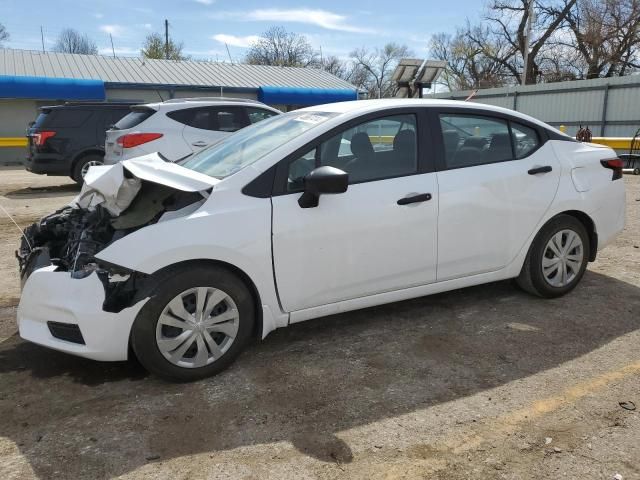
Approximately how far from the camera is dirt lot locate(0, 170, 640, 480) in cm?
259

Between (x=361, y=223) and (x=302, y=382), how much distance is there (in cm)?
107

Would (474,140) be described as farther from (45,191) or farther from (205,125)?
(45,191)

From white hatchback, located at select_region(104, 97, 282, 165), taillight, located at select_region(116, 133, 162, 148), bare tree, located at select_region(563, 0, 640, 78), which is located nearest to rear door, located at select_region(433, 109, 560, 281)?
white hatchback, located at select_region(104, 97, 282, 165)

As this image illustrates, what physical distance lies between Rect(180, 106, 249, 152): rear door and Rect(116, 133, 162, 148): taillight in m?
0.49

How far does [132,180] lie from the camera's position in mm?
3561

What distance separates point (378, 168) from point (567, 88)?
21399 mm

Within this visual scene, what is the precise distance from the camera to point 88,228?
Answer: 146 inches

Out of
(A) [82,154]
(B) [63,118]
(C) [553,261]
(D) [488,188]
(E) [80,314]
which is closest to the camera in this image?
(E) [80,314]

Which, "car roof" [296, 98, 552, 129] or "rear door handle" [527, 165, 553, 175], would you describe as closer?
"car roof" [296, 98, 552, 129]

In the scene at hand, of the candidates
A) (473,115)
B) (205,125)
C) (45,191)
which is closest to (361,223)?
(473,115)

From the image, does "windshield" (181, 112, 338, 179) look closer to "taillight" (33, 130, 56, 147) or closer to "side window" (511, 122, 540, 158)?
"side window" (511, 122, 540, 158)

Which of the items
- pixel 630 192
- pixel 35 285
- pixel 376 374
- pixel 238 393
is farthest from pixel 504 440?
pixel 630 192

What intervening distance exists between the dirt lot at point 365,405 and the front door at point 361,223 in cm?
48

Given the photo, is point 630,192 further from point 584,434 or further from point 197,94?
point 197,94
